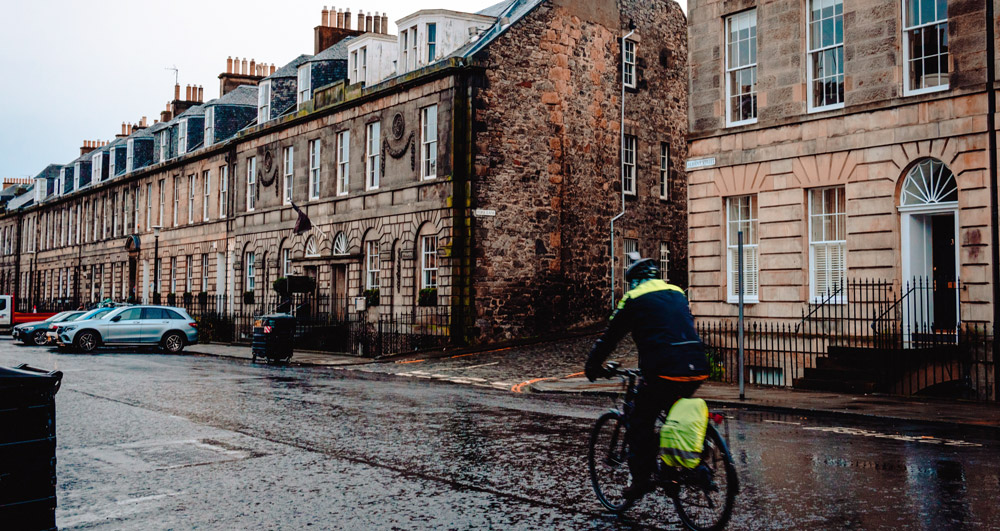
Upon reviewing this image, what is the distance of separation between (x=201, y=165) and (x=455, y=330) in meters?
22.3

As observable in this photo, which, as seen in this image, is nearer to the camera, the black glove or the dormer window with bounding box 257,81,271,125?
the black glove

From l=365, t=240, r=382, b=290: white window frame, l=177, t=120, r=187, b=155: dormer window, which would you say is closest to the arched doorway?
l=365, t=240, r=382, b=290: white window frame

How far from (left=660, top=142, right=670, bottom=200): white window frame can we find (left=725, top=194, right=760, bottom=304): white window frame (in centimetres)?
1297

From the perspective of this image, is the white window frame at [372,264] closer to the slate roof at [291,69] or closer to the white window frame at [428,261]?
the white window frame at [428,261]

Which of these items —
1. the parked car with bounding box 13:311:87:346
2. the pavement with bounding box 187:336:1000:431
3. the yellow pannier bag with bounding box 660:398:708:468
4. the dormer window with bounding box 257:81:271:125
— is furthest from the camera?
the dormer window with bounding box 257:81:271:125

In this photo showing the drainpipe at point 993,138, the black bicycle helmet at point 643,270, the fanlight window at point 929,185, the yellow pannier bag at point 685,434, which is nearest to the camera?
the yellow pannier bag at point 685,434

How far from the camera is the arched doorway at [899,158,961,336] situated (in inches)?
616

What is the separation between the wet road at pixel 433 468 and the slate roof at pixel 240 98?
31155 mm

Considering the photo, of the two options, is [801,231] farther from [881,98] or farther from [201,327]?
[201,327]

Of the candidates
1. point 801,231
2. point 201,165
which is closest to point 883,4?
point 801,231

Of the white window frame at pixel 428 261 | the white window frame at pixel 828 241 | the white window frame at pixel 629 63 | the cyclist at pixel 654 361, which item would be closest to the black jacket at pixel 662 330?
the cyclist at pixel 654 361

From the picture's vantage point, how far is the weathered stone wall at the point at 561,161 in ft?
87.1

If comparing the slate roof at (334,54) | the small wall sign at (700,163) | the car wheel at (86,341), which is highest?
the slate roof at (334,54)

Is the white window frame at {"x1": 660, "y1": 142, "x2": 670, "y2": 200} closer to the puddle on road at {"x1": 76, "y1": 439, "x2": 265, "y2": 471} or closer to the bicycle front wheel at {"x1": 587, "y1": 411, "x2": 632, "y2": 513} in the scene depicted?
the puddle on road at {"x1": 76, "y1": 439, "x2": 265, "y2": 471}
